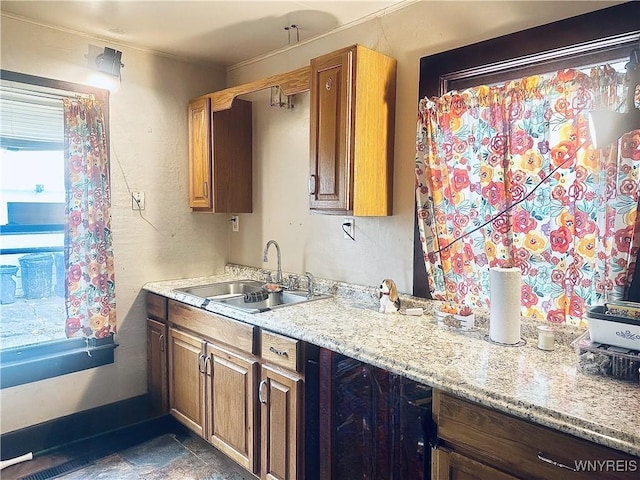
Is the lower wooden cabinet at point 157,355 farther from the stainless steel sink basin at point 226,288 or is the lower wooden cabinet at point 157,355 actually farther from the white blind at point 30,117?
the white blind at point 30,117

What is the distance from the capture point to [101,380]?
9.14 ft

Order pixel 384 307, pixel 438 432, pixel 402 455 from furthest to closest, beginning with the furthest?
pixel 384 307 < pixel 402 455 < pixel 438 432

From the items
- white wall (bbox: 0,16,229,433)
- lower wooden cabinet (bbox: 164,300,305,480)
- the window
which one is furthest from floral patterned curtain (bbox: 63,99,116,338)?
lower wooden cabinet (bbox: 164,300,305,480)

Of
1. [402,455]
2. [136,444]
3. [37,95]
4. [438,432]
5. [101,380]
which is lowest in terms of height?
[136,444]

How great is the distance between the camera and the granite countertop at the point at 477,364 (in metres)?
1.12

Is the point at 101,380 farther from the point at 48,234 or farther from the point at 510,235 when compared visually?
the point at 510,235

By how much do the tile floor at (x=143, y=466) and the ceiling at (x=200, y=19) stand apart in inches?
93.6

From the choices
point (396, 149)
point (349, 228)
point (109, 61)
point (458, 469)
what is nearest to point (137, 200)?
point (109, 61)

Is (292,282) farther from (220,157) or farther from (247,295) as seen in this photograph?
(220,157)

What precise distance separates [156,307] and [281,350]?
1.28 metres

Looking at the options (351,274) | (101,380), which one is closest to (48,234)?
(101,380)

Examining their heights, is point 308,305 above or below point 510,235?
below

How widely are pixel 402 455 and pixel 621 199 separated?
1150 millimetres

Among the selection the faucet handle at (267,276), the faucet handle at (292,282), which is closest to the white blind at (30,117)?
the faucet handle at (267,276)
